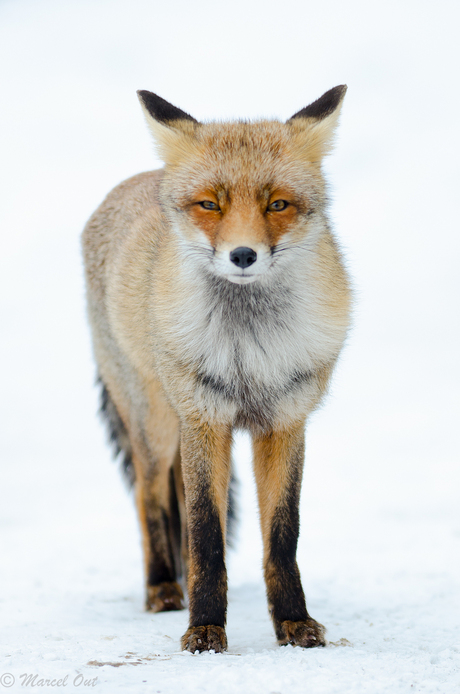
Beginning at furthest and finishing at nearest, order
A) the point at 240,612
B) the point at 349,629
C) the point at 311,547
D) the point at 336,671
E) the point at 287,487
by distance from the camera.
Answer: the point at 311,547
the point at 240,612
the point at 349,629
the point at 287,487
the point at 336,671

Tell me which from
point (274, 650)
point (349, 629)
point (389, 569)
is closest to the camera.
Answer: point (274, 650)

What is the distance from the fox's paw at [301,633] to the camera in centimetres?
335

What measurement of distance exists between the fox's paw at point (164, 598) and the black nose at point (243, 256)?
2.70m

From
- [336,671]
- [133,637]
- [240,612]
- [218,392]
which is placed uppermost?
[218,392]

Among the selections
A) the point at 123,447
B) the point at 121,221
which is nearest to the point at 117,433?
the point at 123,447

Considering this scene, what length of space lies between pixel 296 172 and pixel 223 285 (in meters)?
0.63

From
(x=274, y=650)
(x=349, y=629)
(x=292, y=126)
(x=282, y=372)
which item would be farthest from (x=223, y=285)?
(x=349, y=629)

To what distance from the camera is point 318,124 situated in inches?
135

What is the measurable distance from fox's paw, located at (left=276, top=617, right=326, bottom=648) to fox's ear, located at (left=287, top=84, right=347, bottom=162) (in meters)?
2.26

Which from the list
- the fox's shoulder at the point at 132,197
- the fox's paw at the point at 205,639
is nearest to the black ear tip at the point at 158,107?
the fox's shoulder at the point at 132,197

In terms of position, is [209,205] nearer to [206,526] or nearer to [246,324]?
[246,324]

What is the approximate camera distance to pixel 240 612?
4.57 meters

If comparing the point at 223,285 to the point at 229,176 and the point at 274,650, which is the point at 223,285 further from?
the point at 274,650

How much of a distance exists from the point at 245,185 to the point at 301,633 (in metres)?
2.11
